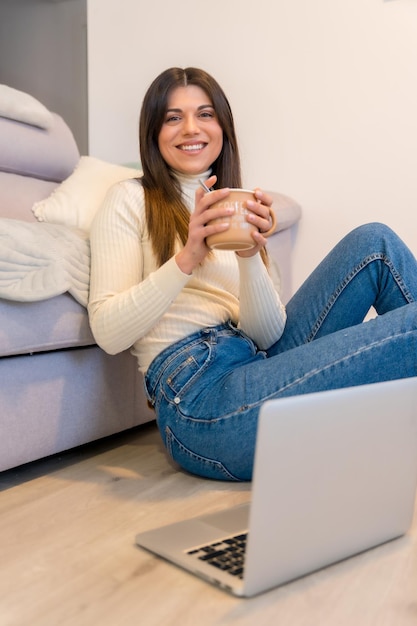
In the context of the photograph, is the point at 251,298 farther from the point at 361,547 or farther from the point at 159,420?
the point at 361,547


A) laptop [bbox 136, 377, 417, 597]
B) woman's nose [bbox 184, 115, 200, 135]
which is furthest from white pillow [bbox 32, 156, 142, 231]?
laptop [bbox 136, 377, 417, 597]

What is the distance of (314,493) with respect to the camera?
81 cm

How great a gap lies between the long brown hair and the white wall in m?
0.81

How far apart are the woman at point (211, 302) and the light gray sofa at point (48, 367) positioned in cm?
8

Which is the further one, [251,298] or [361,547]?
[251,298]

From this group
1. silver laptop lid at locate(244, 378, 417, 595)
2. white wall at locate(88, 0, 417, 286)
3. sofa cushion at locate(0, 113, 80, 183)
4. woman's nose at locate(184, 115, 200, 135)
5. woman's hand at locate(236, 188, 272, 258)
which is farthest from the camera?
white wall at locate(88, 0, 417, 286)

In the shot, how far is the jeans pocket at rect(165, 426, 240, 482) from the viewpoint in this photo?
1.23 meters

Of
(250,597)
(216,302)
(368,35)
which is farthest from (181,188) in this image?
(368,35)

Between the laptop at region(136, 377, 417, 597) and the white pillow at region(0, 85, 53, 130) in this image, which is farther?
the white pillow at region(0, 85, 53, 130)

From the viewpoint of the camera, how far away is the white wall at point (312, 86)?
207cm

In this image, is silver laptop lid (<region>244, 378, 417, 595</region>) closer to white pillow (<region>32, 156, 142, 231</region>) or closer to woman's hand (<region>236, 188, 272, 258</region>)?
woman's hand (<region>236, 188, 272, 258</region>)

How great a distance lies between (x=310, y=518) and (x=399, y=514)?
214mm

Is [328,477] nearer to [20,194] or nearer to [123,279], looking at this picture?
[123,279]

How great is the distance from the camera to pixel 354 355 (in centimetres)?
112
